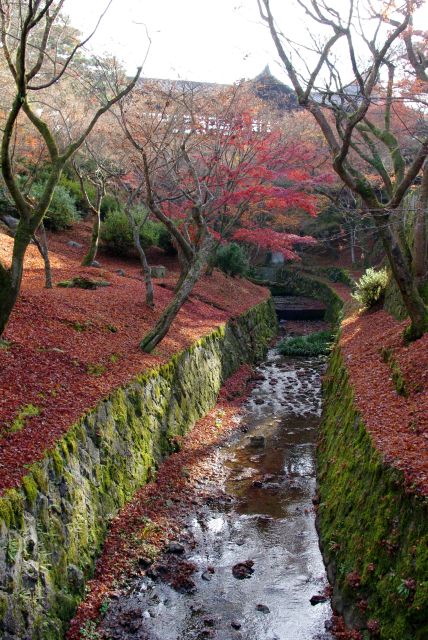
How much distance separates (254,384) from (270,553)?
344 inches

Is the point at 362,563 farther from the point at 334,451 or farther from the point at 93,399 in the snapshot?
the point at 93,399

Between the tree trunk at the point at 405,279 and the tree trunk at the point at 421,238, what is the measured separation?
159 cm

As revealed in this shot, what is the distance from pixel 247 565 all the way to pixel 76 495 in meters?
2.53

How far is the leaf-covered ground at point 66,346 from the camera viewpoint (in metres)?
6.43

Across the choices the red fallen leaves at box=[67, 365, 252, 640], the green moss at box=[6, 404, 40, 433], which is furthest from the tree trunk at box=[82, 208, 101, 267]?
the green moss at box=[6, 404, 40, 433]

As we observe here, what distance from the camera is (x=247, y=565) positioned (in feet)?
22.9

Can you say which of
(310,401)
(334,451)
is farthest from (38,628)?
(310,401)

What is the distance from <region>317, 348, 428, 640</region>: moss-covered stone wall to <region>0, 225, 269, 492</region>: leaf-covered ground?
3.81 m

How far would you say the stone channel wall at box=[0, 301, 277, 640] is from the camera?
4883mm

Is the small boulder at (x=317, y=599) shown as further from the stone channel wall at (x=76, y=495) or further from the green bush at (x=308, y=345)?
the green bush at (x=308, y=345)

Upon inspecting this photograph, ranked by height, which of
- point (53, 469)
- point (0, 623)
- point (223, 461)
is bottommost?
point (223, 461)

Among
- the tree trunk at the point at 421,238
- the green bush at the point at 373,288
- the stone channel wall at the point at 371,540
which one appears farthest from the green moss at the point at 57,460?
the green bush at the point at 373,288

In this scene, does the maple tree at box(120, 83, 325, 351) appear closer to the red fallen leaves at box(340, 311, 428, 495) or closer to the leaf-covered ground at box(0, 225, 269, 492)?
the leaf-covered ground at box(0, 225, 269, 492)

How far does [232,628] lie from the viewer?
5863 millimetres
